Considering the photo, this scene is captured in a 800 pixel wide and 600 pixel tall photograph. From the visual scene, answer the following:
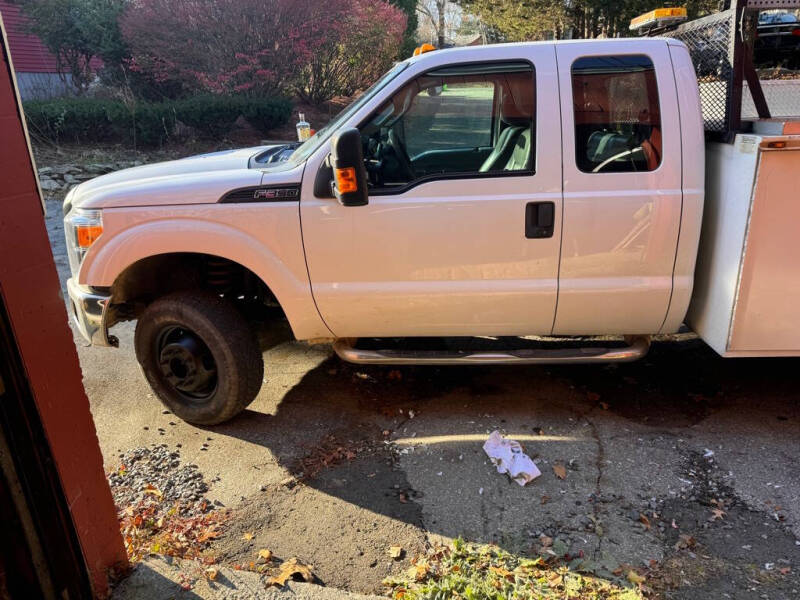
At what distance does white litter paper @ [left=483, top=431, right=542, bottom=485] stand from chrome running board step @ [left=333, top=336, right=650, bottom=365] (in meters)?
0.45

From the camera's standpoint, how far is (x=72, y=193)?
4.07 metres

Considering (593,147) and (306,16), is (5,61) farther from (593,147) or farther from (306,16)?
(306,16)

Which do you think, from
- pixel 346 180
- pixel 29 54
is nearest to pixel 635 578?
pixel 346 180

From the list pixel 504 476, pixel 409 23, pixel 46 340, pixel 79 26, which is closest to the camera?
pixel 46 340

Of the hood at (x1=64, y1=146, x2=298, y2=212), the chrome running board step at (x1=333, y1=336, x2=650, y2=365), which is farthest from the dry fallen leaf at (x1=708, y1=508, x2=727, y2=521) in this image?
the hood at (x1=64, y1=146, x2=298, y2=212)

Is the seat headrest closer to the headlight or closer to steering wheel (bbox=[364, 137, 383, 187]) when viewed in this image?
steering wheel (bbox=[364, 137, 383, 187])

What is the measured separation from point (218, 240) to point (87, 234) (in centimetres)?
82

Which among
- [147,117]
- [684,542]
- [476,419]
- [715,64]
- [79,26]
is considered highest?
[79,26]

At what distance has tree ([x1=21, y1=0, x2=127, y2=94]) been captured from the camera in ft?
44.4

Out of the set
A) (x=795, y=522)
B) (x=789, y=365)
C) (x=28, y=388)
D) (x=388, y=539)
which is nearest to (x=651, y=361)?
(x=789, y=365)

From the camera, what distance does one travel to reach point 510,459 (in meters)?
3.49

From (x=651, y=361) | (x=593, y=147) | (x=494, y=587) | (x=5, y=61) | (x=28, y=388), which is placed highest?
(x=5, y=61)

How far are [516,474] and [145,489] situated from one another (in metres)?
1.99

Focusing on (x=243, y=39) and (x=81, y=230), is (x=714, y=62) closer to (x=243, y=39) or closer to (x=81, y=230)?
(x=81, y=230)
